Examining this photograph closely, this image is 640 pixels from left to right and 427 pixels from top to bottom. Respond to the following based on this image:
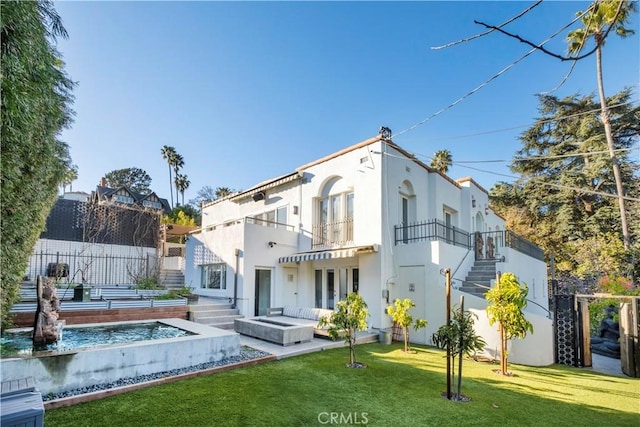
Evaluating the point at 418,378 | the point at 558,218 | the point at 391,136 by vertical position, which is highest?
the point at 391,136

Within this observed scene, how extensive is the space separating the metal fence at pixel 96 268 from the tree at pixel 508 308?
1051 inches

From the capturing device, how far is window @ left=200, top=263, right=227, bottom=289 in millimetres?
23125

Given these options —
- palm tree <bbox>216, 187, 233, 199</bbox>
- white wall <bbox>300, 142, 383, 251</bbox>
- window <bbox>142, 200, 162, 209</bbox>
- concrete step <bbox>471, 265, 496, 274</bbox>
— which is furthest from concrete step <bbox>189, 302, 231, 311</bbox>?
palm tree <bbox>216, 187, 233, 199</bbox>

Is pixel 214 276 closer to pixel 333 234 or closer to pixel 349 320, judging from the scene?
pixel 333 234

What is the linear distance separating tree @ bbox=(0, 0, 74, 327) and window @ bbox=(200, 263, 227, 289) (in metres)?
13.0

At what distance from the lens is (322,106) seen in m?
23.1

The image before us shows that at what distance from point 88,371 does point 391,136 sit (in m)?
17.8

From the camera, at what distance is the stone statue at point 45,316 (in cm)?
1038

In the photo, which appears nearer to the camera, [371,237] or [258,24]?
[258,24]

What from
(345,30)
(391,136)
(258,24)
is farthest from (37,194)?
(391,136)

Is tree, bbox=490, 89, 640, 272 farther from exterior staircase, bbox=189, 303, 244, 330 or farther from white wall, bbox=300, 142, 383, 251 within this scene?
exterior staircase, bbox=189, 303, 244, 330

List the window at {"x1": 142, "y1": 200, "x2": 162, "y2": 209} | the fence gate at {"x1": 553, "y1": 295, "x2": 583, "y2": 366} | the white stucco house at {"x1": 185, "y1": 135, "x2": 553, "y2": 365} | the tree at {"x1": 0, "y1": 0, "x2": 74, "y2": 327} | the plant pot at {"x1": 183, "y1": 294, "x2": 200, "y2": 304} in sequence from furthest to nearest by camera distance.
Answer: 1. the window at {"x1": 142, "y1": 200, "x2": 162, "y2": 209}
2. the plant pot at {"x1": 183, "y1": 294, "x2": 200, "y2": 304}
3. the white stucco house at {"x1": 185, "y1": 135, "x2": 553, "y2": 365}
4. the fence gate at {"x1": 553, "y1": 295, "x2": 583, "y2": 366}
5. the tree at {"x1": 0, "y1": 0, "x2": 74, "y2": 327}

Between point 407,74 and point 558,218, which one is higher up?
point 407,74

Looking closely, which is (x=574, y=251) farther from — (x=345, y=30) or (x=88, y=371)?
(x=88, y=371)
